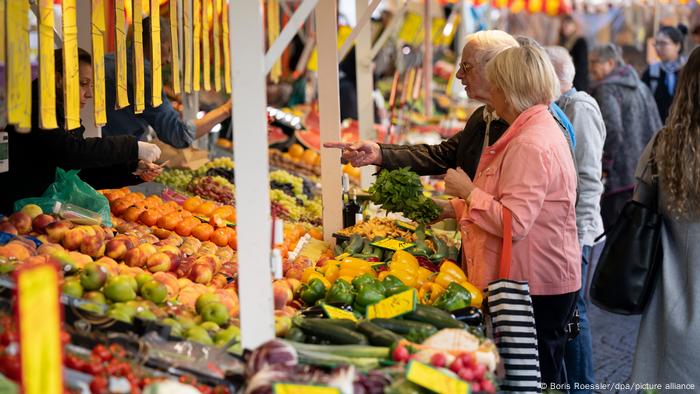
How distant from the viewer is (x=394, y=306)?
10.3 ft

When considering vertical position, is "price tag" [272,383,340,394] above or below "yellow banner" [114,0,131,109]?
below

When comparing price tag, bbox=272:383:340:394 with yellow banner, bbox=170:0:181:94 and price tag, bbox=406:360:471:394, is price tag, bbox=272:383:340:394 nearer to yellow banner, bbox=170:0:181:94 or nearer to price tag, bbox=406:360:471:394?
price tag, bbox=406:360:471:394

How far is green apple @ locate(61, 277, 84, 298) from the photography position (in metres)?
2.95

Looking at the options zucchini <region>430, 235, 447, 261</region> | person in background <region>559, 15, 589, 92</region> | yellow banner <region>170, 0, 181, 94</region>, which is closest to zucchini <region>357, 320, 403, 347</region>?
zucchini <region>430, 235, 447, 261</region>

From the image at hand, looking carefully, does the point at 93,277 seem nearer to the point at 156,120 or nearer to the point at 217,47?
the point at 156,120

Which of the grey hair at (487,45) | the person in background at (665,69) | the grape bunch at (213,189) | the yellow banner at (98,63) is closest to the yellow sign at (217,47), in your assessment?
the grape bunch at (213,189)

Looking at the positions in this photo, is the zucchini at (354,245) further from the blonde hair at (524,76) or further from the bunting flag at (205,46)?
the bunting flag at (205,46)

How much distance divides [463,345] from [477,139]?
171 centimetres

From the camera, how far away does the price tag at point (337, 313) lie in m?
3.15

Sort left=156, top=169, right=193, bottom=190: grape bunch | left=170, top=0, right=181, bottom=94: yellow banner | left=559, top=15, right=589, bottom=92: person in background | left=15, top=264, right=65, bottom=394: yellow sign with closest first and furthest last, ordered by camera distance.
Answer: left=15, top=264, right=65, bottom=394: yellow sign < left=170, top=0, right=181, bottom=94: yellow banner < left=156, top=169, right=193, bottom=190: grape bunch < left=559, top=15, right=589, bottom=92: person in background

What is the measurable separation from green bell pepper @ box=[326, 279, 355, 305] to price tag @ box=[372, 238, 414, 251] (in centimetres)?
79

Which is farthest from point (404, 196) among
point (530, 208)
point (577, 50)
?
point (577, 50)

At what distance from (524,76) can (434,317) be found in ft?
3.33

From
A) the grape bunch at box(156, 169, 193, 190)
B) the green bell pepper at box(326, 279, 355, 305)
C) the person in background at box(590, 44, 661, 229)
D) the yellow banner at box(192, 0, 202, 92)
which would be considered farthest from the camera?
the person in background at box(590, 44, 661, 229)
